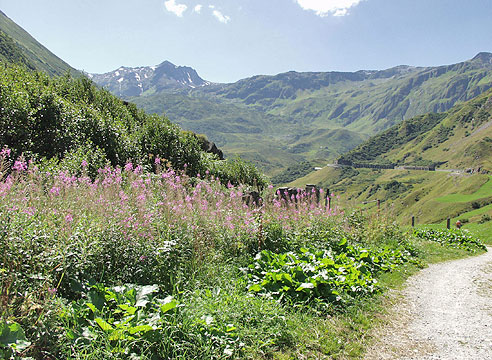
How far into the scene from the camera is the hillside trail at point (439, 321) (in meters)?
4.29

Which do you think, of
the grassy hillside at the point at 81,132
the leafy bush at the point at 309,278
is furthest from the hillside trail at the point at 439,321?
the grassy hillside at the point at 81,132

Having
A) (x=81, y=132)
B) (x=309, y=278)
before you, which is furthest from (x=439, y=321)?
(x=81, y=132)

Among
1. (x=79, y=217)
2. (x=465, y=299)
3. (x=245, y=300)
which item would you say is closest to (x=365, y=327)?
(x=245, y=300)

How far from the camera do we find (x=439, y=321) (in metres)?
5.30

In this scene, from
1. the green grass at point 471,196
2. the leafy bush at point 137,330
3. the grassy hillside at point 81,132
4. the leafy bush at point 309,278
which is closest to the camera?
the leafy bush at point 137,330

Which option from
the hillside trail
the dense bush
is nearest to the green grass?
the hillside trail

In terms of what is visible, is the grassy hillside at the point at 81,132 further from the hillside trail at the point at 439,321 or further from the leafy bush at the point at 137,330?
the hillside trail at the point at 439,321

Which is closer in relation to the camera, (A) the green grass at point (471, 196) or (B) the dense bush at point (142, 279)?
(B) the dense bush at point (142, 279)

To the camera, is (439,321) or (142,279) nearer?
(142,279)

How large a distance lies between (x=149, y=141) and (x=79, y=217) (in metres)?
9.48

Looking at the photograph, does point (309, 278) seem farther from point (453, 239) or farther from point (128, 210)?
point (453, 239)

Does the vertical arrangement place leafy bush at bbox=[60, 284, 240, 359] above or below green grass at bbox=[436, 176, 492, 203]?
above

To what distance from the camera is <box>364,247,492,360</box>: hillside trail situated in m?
4.29

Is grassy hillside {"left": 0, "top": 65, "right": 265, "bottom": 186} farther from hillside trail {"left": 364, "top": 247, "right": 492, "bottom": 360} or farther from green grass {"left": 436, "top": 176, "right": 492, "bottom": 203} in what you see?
green grass {"left": 436, "top": 176, "right": 492, "bottom": 203}
